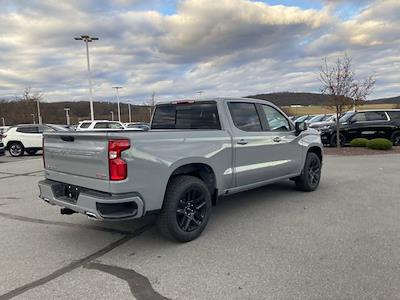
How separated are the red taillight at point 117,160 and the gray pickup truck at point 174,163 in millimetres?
11

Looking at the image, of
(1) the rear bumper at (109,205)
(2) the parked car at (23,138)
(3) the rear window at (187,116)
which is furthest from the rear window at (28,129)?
(1) the rear bumper at (109,205)

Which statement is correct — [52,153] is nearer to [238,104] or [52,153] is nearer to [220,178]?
[220,178]

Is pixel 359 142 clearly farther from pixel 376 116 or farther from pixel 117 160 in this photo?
pixel 117 160

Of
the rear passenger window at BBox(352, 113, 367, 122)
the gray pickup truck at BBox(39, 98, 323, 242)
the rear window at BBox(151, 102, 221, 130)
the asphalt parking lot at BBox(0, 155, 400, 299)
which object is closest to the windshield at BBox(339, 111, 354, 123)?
the rear passenger window at BBox(352, 113, 367, 122)

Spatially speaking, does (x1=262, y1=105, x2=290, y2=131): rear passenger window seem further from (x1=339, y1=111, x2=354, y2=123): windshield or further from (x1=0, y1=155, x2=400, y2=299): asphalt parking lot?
(x1=339, y1=111, x2=354, y2=123): windshield

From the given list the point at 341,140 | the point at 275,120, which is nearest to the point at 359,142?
the point at 341,140

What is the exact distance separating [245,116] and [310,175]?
2442 mm

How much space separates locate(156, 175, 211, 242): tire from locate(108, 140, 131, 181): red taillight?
0.73 m

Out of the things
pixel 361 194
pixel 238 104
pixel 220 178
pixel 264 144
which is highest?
pixel 238 104

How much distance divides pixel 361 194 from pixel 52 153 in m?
5.68

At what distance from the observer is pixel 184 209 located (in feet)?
15.6

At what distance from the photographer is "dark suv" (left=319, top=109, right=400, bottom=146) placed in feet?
58.2

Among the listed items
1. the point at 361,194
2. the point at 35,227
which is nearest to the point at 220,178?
the point at 35,227

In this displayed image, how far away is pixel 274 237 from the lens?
A: 4879 millimetres
